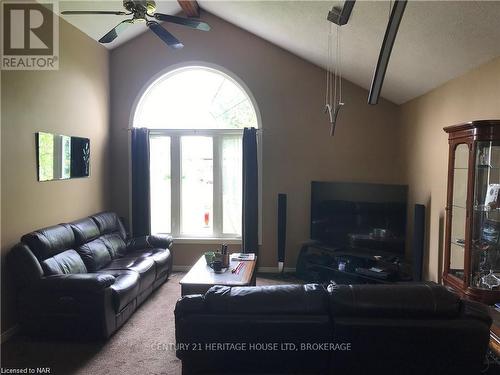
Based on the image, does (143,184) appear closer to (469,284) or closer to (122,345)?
Result: (122,345)

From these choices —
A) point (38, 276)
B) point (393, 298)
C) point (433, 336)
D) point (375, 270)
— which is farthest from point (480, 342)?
point (38, 276)

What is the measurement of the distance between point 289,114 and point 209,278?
287cm

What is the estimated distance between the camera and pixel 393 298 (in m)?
1.94

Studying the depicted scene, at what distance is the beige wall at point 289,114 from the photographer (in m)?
5.27

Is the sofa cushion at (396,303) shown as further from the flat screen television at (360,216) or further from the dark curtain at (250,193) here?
the dark curtain at (250,193)

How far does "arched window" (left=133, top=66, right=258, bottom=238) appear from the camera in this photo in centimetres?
552

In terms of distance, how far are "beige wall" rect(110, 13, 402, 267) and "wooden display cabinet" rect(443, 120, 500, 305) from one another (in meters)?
2.23

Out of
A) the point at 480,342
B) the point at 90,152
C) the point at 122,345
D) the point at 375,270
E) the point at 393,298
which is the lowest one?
the point at 122,345

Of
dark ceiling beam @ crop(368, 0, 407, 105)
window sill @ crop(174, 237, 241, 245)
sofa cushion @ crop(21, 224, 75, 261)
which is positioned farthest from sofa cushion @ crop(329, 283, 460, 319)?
window sill @ crop(174, 237, 241, 245)

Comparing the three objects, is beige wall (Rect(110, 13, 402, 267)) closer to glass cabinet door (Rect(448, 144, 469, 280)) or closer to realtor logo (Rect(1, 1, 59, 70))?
realtor logo (Rect(1, 1, 59, 70))

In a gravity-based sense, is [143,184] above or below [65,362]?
above

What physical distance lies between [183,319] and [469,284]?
230cm

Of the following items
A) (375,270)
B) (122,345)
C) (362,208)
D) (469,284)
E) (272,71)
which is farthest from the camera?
(272,71)

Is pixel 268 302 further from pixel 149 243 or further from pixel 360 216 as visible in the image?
pixel 149 243
